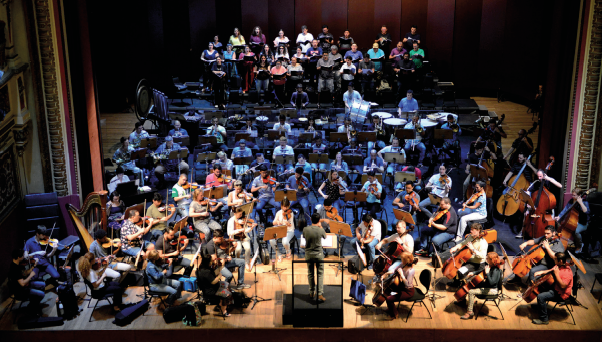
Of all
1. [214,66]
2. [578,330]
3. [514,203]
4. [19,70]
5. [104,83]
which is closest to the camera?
[578,330]

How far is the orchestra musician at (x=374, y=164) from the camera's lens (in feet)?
37.9

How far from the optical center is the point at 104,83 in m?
17.1

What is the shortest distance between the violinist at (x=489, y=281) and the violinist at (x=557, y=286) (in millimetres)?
563

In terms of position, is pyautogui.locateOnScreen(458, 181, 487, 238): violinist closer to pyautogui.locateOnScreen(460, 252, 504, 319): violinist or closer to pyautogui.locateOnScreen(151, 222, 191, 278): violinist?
pyautogui.locateOnScreen(460, 252, 504, 319): violinist

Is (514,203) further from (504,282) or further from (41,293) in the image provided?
(41,293)

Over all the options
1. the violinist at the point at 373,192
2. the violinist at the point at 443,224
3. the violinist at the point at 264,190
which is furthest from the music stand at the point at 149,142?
the violinist at the point at 443,224

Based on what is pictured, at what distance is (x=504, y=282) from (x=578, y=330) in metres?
1.35

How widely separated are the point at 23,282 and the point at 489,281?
612 centimetres

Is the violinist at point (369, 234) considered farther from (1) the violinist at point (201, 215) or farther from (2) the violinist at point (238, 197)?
(1) the violinist at point (201, 215)

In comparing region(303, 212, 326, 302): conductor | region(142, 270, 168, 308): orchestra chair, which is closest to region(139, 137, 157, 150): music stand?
region(142, 270, 168, 308): orchestra chair

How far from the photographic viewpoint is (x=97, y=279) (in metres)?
8.12

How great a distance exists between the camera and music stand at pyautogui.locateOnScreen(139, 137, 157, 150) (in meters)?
12.0

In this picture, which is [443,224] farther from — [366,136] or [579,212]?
[366,136]

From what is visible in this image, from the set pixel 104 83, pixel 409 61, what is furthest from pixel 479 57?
pixel 104 83
